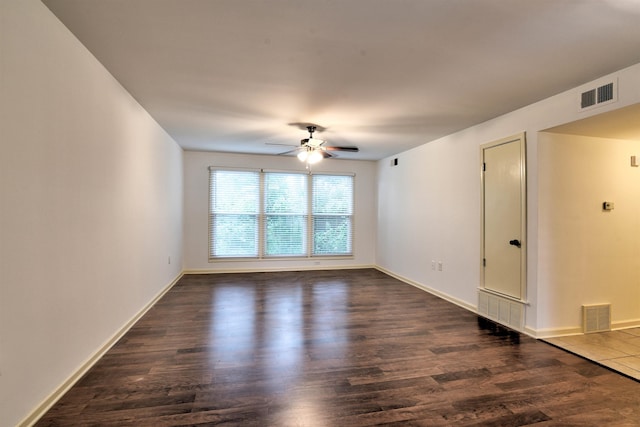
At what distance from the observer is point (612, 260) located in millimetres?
3496

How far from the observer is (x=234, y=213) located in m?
6.56

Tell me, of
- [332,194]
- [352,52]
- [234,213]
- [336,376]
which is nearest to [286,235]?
[234,213]

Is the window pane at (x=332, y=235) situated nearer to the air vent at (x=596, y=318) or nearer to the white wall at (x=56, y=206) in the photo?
the white wall at (x=56, y=206)

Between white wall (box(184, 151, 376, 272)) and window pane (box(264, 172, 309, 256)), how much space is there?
0.23 m

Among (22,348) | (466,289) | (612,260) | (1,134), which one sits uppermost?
(1,134)

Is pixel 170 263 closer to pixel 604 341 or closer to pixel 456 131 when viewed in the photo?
pixel 456 131

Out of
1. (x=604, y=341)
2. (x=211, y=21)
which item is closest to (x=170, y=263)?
(x=211, y=21)

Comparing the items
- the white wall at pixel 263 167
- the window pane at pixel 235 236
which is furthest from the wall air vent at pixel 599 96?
the window pane at pixel 235 236

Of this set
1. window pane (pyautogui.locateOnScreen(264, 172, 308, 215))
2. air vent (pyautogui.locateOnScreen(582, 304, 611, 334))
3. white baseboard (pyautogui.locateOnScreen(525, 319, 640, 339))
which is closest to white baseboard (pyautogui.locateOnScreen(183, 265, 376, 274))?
window pane (pyautogui.locateOnScreen(264, 172, 308, 215))

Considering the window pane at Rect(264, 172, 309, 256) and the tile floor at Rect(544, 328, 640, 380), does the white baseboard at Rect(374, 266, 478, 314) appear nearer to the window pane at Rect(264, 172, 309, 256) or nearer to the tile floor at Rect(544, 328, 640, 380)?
the tile floor at Rect(544, 328, 640, 380)

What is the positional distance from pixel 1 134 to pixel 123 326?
7.58 ft

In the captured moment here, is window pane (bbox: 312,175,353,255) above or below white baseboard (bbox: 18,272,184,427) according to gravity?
above

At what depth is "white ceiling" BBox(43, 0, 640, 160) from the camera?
72.7 inches

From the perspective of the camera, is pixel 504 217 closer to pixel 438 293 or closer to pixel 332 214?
pixel 438 293
